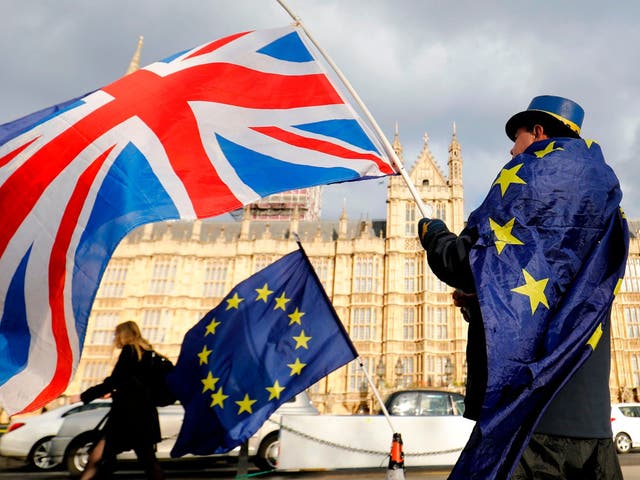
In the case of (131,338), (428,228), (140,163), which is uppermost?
(140,163)

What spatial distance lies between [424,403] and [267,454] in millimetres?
2669

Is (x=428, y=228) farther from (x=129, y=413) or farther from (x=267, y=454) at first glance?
(x=267, y=454)

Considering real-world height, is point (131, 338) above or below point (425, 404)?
above

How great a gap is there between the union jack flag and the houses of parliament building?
24.2 m

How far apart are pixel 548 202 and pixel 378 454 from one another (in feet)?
19.7

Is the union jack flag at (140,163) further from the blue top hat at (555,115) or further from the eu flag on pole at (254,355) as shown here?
the eu flag on pole at (254,355)

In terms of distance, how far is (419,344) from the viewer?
28516 millimetres

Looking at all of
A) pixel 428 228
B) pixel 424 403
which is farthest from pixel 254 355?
pixel 424 403

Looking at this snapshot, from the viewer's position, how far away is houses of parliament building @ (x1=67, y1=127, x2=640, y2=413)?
28.2 metres

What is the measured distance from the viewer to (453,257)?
1468 mm

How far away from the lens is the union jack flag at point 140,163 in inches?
104

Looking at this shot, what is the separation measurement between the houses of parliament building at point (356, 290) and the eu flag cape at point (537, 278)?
25792mm

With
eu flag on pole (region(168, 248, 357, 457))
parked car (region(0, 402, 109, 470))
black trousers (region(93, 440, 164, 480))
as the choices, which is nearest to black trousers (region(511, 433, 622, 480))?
black trousers (region(93, 440, 164, 480))

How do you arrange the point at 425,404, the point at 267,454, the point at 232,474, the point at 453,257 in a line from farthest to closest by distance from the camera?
the point at 425,404
the point at 267,454
the point at 232,474
the point at 453,257
